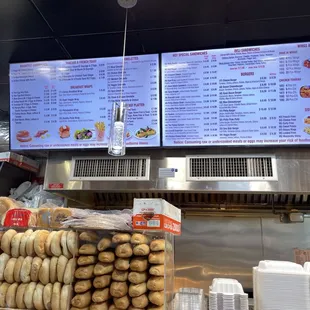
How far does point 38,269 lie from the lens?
1398 mm

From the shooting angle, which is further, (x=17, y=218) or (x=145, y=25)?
(x=145, y=25)

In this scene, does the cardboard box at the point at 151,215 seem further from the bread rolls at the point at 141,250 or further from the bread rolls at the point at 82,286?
the bread rolls at the point at 82,286

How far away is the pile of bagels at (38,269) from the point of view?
4.38 feet

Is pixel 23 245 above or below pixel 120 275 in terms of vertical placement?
above

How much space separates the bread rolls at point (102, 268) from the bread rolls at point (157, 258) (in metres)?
0.19

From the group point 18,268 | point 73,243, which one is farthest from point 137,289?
point 18,268

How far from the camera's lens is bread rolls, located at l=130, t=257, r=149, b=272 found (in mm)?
1265

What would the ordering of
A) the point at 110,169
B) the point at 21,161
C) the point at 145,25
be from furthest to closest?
1. the point at 21,161
2. the point at 110,169
3. the point at 145,25

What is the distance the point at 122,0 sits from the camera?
1.87 meters

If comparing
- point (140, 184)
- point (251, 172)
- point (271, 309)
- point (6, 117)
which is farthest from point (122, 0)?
point (6, 117)

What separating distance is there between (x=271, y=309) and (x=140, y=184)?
139 centimetres

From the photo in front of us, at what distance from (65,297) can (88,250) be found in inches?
8.6

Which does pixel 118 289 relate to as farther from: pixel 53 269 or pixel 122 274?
pixel 53 269

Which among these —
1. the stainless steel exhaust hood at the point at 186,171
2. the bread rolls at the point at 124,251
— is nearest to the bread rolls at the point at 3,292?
the bread rolls at the point at 124,251
